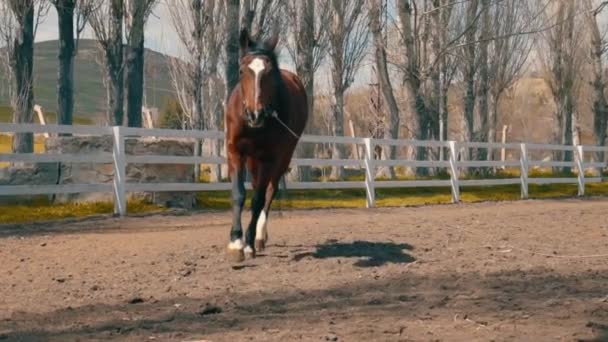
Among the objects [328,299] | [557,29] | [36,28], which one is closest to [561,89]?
[557,29]

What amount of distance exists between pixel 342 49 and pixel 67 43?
11588 millimetres

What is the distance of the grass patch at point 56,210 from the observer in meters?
14.6

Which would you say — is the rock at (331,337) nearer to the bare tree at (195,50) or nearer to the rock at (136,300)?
the rock at (136,300)

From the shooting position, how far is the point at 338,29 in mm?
30297

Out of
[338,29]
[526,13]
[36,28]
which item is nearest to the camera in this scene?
[36,28]

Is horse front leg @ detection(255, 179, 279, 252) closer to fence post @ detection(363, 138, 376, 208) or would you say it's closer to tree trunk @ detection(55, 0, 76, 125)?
fence post @ detection(363, 138, 376, 208)

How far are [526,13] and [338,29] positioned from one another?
9695 millimetres

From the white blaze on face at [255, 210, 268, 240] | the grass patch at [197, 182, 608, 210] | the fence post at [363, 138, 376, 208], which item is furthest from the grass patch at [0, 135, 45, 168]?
the white blaze on face at [255, 210, 268, 240]

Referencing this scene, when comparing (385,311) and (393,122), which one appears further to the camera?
(393,122)

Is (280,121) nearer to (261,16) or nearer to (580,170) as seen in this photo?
(261,16)

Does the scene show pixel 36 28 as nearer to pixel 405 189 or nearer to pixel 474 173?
pixel 405 189

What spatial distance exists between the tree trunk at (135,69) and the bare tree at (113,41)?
279mm

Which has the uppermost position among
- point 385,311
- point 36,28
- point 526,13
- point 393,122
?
point 526,13

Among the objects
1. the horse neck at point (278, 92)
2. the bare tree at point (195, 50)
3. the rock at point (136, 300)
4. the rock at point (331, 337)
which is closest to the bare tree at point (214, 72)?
the bare tree at point (195, 50)
